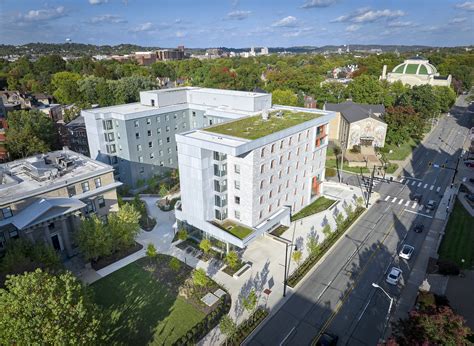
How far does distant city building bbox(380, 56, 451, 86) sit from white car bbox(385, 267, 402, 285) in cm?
14089

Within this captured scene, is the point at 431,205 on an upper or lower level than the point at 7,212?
lower

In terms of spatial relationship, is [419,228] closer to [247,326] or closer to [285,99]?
[247,326]

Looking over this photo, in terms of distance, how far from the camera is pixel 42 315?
23.6 m

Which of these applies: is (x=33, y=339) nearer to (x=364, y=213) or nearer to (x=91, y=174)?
(x=91, y=174)

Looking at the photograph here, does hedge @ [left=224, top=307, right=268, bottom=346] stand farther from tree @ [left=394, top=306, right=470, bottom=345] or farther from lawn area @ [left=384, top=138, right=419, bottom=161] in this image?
lawn area @ [left=384, top=138, right=419, bottom=161]

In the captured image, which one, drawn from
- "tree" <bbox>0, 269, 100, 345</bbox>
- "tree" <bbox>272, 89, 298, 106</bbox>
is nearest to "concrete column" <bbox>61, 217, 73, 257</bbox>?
"tree" <bbox>0, 269, 100, 345</bbox>

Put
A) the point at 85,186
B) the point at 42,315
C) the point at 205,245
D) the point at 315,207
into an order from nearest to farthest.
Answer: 1. the point at 42,315
2. the point at 205,245
3. the point at 85,186
4. the point at 315,207

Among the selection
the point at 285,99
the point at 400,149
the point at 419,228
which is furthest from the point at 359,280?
the point at 285,99

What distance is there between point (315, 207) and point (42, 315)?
4846 cm

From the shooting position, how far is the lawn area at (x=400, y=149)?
8912 centimetres

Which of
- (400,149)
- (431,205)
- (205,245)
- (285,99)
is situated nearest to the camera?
(205,245)

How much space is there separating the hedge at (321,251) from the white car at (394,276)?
9508mm

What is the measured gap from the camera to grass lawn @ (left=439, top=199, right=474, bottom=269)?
4626cm

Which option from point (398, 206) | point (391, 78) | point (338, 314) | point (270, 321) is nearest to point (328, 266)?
point (338, 314)
